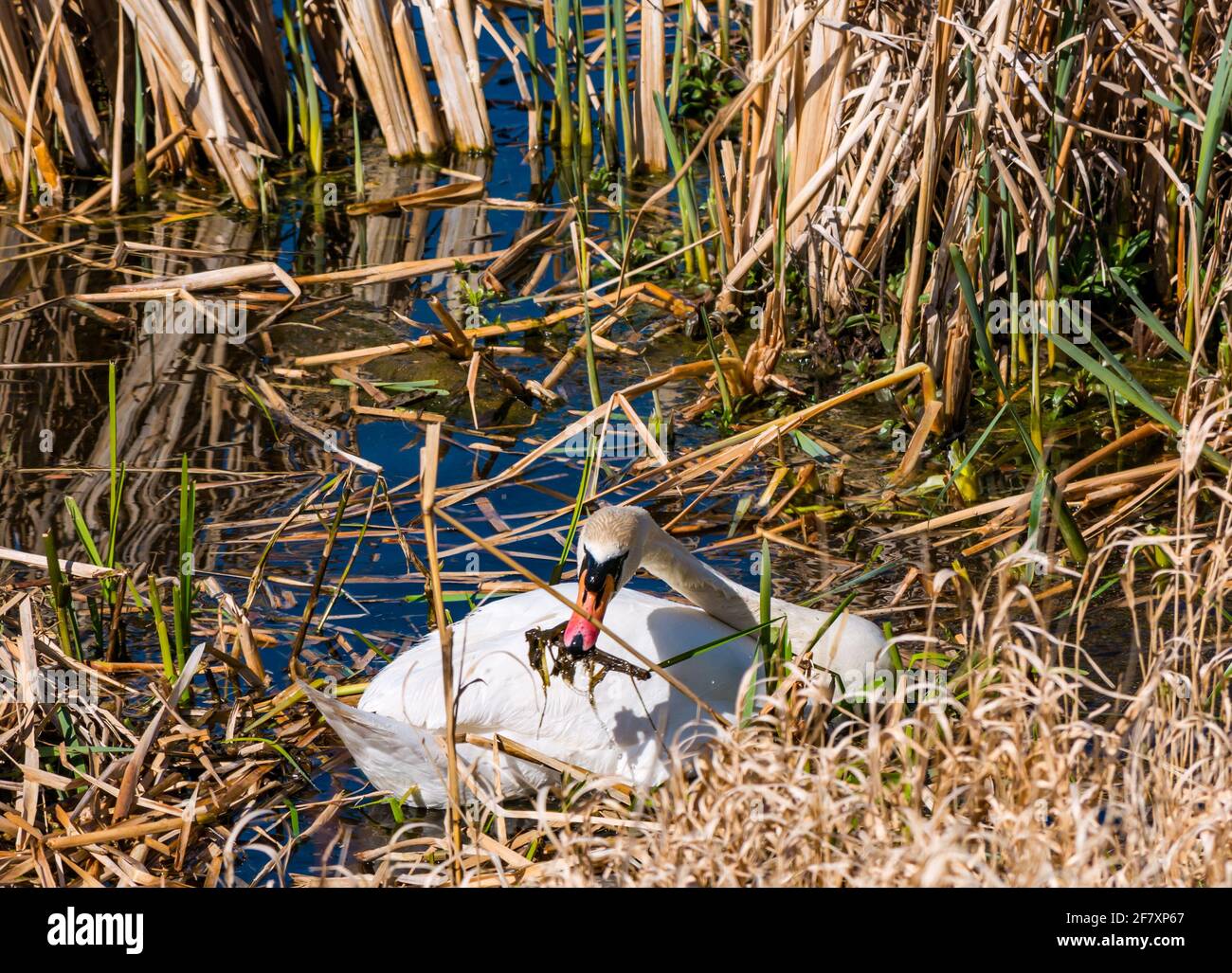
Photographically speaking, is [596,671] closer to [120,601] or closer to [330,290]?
[120,601]

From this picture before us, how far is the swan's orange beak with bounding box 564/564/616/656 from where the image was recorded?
336cm

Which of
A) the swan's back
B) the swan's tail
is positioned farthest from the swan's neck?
the swan's tail

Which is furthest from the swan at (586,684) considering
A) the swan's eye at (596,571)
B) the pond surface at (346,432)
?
the pond surface at (346,432)

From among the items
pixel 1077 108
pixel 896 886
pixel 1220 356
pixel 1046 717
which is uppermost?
pixel 1077 108

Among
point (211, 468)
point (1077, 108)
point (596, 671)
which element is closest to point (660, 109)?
point (1077, 108)

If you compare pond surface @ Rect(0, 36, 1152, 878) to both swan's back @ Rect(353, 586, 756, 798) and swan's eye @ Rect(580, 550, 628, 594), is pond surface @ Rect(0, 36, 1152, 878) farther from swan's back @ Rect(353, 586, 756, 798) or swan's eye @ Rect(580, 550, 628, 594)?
swan's eye @ Rect(580, 550, 628, 594)

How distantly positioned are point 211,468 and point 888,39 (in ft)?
9.59

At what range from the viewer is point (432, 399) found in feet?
18.9

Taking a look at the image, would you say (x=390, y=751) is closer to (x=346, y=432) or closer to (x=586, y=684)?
(x=586, y=684)

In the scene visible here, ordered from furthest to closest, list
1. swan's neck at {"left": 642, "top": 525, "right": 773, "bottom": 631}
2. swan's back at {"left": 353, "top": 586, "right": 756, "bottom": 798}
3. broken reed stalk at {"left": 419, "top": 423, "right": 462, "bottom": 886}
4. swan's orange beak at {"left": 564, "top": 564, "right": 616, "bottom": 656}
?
1. swan's neck at {"left": 642, "top": 525, "right": 773, "bottom": 631}
2. swan's back at {"left": 353, "top": 586, "right": 756, "bottom": 798}
3. swan's orange beak at {"left": 564, "top": 564, "right": 616, "bottom": 656}
4. broken reed stalk at {"left": 419, "top": 423, "right": 462, "bottom": 886}

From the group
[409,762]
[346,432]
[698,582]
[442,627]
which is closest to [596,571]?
[698,582]

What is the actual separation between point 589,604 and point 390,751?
0.63 meters

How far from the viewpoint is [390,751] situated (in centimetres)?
354

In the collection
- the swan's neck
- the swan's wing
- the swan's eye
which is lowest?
the swan's wing
